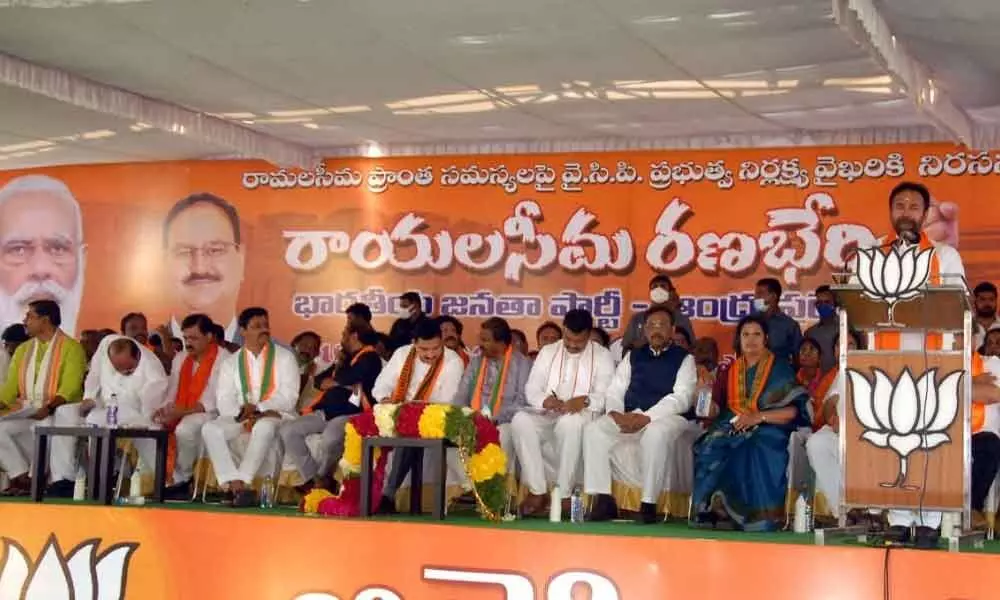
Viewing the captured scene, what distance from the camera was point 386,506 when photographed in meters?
7.79

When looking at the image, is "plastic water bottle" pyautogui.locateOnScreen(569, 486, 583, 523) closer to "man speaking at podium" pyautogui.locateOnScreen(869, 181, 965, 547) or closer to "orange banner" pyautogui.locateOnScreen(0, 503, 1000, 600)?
"orange banner" pyautogui.locateOnScreen(0, 503, 1000, 600)

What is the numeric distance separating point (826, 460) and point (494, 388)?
6.89 feet

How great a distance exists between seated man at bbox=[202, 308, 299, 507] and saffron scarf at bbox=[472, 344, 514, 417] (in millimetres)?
1201

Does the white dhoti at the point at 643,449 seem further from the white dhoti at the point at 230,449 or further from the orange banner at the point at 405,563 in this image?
the white dhoti at the point at 230,449

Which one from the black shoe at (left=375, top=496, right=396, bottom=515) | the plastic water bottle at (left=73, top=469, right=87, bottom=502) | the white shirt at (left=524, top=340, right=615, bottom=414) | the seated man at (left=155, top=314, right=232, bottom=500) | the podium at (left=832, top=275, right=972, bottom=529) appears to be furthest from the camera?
the seated man at (left=155, top=314, right=232, bottom=500)

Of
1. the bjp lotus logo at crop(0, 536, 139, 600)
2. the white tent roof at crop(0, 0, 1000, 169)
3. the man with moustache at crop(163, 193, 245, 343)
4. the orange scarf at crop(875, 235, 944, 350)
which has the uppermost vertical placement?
the white tent roof at crop(0, 0, 1000, 169)

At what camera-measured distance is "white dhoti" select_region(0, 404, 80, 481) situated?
8.84 metres

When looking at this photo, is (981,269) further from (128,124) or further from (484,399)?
(128,124)

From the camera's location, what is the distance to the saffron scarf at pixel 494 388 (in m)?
8.20

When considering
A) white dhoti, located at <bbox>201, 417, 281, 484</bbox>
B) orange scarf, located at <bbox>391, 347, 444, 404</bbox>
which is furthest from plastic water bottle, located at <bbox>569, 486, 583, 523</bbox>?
white dhoti, located at <bbox>201, 417, 281, 484</bbox>

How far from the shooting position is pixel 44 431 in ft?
25.9

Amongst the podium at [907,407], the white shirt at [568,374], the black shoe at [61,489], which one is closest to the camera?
the podium at [907,407]

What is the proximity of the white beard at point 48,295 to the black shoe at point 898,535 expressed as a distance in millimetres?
8146

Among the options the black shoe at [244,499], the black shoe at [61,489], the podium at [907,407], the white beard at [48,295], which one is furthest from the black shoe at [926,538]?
the white beard at [48,295]
